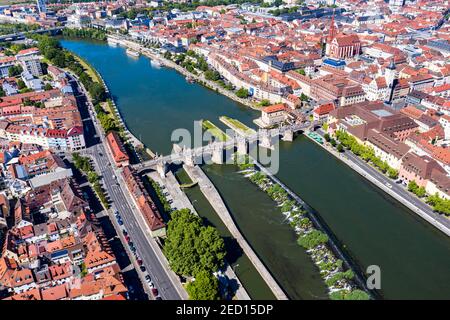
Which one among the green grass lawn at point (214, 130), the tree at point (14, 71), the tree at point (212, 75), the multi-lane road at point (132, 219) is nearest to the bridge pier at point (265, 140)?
the green grass lawn at point (214, 130)

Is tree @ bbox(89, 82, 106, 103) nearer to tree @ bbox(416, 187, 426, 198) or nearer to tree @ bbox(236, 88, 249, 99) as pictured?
tree @ bbox(236, 88, 249, 99)

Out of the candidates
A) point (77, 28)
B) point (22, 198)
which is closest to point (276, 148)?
point (22, 198)

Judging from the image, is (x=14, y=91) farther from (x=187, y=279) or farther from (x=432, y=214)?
(x=432, y=214)

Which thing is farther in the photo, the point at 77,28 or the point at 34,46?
the point at 77,28

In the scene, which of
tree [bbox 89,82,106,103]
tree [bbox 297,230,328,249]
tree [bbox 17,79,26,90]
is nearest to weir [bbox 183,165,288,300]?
tree [bbox 297,230,328,249]

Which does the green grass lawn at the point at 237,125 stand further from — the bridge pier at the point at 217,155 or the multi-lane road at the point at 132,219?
the multi-lane road at the point at 132,219
